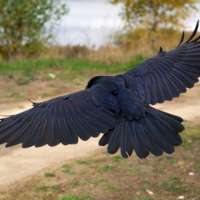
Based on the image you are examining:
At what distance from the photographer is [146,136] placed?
9.52 feet

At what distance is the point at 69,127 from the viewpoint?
9.44 ft

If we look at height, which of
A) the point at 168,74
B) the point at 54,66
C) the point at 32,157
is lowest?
the point at 32,157

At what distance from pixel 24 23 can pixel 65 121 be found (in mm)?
10834

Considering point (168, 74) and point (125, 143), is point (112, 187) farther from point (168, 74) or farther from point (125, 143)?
point (168, 74)

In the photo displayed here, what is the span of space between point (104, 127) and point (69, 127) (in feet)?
1.12

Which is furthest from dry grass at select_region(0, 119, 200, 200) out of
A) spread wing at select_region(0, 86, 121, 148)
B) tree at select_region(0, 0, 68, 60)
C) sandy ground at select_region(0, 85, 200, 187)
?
tree at select_region(0, 0, 68, 60)

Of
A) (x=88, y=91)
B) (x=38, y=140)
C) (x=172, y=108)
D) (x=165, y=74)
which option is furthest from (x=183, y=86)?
(x=172, y=108)

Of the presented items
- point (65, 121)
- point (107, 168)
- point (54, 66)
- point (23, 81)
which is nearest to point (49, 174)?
point (107, 168)

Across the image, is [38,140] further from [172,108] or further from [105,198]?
[172,108]

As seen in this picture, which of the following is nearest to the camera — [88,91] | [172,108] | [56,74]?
[88,91]

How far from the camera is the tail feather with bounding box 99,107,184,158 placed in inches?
110

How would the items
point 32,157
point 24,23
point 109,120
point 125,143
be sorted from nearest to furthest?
point 125,143 < point 109,120 < point 32,157 < point 24,23

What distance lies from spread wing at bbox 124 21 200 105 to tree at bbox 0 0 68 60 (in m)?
9.74

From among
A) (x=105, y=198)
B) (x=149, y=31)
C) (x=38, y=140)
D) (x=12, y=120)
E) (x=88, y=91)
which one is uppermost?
(x=149, y=31)
